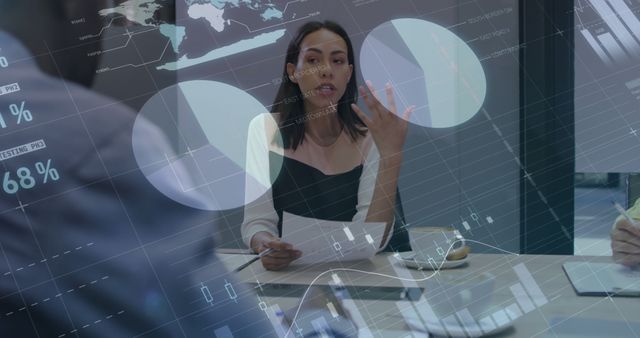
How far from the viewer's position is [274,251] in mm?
921

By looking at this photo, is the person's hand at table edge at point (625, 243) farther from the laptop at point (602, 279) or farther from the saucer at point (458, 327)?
the saucer at point (458, 327)

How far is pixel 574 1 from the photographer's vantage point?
116 centimetres

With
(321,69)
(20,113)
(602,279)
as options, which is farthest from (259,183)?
(602,279)

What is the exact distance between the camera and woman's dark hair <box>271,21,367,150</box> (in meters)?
0.95

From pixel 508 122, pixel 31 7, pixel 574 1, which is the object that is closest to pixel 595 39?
pixel 574 1

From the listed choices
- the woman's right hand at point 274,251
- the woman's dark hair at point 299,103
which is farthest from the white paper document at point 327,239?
the woman's dark hair at point 299,103

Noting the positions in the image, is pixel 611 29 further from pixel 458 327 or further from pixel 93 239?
pixel 93 239

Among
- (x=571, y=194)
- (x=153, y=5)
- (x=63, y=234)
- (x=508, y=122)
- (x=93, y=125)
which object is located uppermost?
(x=153, y=5)

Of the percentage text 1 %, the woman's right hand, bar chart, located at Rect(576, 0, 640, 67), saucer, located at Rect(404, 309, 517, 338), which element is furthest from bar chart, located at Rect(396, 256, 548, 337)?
the percentage text 1 %

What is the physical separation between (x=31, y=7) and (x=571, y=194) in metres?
0.84

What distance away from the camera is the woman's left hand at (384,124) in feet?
3.26

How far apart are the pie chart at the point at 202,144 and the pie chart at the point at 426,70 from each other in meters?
0.20

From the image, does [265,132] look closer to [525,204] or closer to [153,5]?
[153,5]

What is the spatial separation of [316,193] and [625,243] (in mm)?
522
